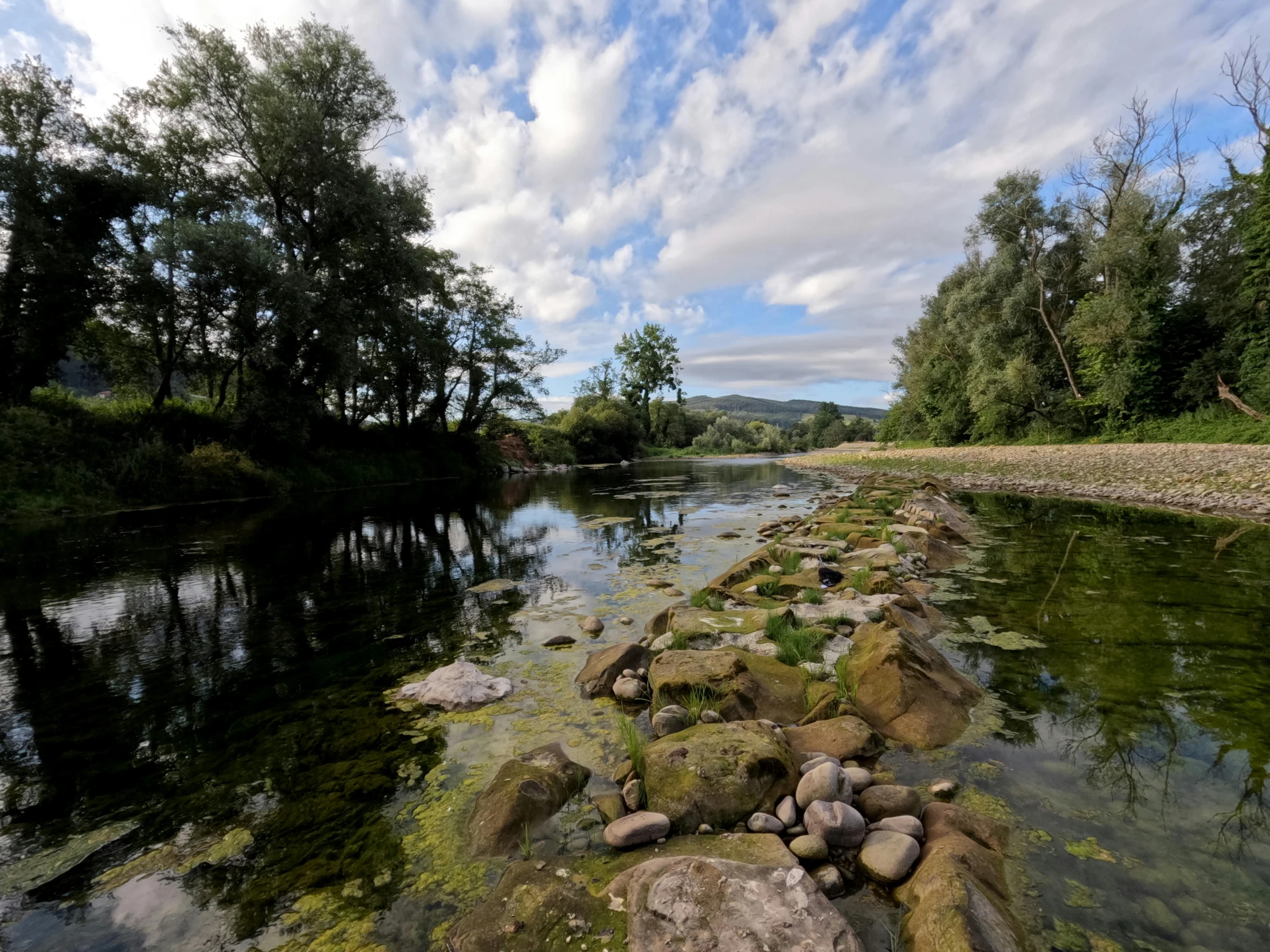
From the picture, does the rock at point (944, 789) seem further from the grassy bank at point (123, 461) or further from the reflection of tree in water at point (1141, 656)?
the grassy bank at point (123, 461)

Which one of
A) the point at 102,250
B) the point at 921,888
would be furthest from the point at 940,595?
the point at 102,250

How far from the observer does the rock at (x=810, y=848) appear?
2.71 meters

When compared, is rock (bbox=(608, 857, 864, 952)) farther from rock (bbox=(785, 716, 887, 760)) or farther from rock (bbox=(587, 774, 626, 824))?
rock (bbox=(785, 716, 887, 760))

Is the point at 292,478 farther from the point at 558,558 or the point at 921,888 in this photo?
the point at 921,888

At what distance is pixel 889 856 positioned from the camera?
2615 millimetres

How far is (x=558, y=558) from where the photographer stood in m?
11.2

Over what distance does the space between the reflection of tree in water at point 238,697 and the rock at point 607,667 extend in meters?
1.47

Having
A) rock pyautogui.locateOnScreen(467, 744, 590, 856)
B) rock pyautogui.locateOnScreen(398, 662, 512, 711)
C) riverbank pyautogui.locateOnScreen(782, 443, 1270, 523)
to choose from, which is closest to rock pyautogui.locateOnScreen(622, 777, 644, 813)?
rock pyautogui.locateOnScreen(467, 744, 590, 856)

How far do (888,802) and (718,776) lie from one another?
0.95 meters

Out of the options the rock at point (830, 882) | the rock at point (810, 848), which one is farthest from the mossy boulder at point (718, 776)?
the rock at point (830, 882)

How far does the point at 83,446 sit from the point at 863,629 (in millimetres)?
25636

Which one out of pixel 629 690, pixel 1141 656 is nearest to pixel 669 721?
pixel 629 690

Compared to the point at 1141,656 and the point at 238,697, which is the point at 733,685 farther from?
the point at 238,697

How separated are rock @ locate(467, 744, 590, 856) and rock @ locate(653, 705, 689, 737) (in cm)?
62
